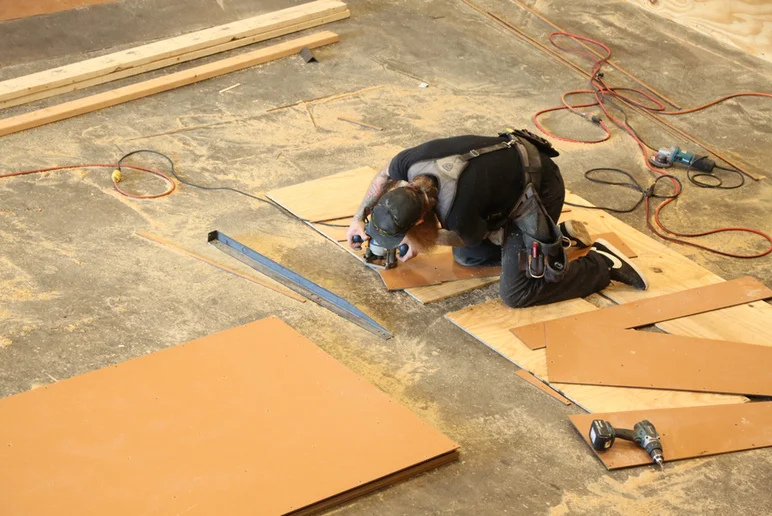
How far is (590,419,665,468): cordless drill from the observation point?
3.78m

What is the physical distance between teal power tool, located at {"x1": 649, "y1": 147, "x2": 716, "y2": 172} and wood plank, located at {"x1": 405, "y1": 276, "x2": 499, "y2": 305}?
2.10 meters

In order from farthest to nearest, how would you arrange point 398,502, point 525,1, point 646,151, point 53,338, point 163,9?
point 525,1
point 163,9
point 646,151
point 53,338
point 398,502

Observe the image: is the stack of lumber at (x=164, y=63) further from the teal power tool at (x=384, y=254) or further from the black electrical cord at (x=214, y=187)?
the teal power tool at (x=384, y=254)

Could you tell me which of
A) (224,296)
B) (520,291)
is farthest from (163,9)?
(520,291)

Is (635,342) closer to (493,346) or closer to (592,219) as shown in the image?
(493,346)

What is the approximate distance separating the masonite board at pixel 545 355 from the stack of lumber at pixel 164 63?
3470 mm

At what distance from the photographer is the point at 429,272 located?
196 inches

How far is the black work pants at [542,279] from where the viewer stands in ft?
15.4

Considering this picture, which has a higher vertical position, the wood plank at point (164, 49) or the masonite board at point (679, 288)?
the masonite board at point (679, 288)

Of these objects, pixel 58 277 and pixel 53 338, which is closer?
pixel 53 338

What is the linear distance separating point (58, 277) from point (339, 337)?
1.61 m

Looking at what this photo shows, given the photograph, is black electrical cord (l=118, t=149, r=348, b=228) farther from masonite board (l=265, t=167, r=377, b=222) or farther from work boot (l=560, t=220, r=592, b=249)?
work boot (l=560, t=220, r=592, b=249)

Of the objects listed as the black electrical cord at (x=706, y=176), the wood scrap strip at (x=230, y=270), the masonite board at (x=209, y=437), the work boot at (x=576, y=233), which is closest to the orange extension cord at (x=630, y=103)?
the black electrical cord at (x=706, y=176)

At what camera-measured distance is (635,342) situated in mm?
4492
